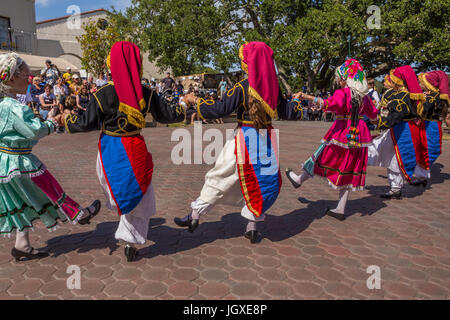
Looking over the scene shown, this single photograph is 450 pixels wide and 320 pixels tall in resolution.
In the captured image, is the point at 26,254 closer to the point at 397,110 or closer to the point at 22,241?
the point at 22,241

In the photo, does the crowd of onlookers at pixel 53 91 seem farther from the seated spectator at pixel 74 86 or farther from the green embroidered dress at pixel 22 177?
the green embroidered dress at pixel 22 177

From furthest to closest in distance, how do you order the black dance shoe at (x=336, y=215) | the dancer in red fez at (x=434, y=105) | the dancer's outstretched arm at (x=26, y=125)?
the dancer in red fez at (x=434, y=105), the black dance shoe at (x=336, y=215), the dancer's outstretched arm at (x=26, y=125)

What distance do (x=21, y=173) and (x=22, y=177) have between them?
0.15 feet

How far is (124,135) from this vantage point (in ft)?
→ 11.3

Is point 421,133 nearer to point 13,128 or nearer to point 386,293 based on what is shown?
point 386,293

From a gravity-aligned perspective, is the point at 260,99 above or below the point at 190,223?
above

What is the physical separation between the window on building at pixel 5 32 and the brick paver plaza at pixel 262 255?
2655cm

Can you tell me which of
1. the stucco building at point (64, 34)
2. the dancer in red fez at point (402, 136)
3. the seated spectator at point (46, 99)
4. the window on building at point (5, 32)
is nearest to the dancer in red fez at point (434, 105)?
the dancer in red fez at point (402, 136)

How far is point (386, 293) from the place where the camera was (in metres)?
3.00

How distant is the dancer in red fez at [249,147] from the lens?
146 inches

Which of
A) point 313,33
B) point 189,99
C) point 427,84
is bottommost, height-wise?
point 189,99

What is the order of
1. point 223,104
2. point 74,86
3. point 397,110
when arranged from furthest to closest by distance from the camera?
point 74,86
point 397,110
point 223,104

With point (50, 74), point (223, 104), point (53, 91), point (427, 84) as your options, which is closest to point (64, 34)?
point (50, 74)

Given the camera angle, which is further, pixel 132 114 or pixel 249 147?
pixel 249 147
